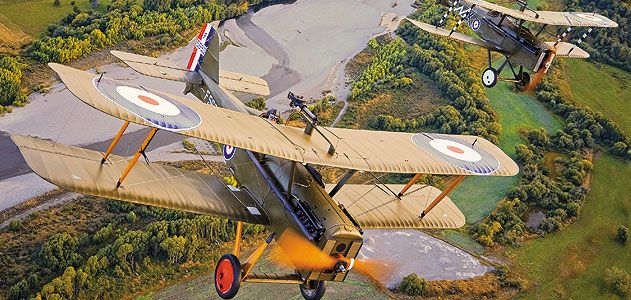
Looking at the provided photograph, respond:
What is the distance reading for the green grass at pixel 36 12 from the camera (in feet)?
115

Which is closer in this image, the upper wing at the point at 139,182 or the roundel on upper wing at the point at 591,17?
the upper wing at the point at 139,182

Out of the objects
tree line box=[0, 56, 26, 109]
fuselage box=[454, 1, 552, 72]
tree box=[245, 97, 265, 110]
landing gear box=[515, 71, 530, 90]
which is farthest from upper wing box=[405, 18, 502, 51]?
tree line box=[0, 56, 26, 109]

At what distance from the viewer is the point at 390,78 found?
120 ft

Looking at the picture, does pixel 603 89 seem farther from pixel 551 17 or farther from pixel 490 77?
pixel 551 17

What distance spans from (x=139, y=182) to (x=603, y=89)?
32.7 metres

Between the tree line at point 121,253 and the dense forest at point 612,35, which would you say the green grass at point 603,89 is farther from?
the tree line at point 121,253

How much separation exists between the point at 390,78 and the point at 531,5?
18.3 meters

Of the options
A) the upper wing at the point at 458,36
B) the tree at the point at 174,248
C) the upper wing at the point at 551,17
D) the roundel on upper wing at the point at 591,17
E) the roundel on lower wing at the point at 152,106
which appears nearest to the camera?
the roundel on lower wing at the point at 152,106

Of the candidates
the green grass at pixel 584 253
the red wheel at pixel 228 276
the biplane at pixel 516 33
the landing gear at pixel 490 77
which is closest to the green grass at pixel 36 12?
the biplane at pixel 516 33

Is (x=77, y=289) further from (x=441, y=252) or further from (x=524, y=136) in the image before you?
(x=524, y=136)

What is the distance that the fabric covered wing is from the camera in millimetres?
18797

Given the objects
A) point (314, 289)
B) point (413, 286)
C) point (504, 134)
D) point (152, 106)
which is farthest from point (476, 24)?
point (152, 106)

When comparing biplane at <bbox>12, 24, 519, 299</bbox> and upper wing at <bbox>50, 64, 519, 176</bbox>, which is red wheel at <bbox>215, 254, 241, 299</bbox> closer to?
biplane at <bbox>12, 24, 519, 299</bbox>

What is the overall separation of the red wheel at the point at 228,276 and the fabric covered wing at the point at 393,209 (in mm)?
4193
